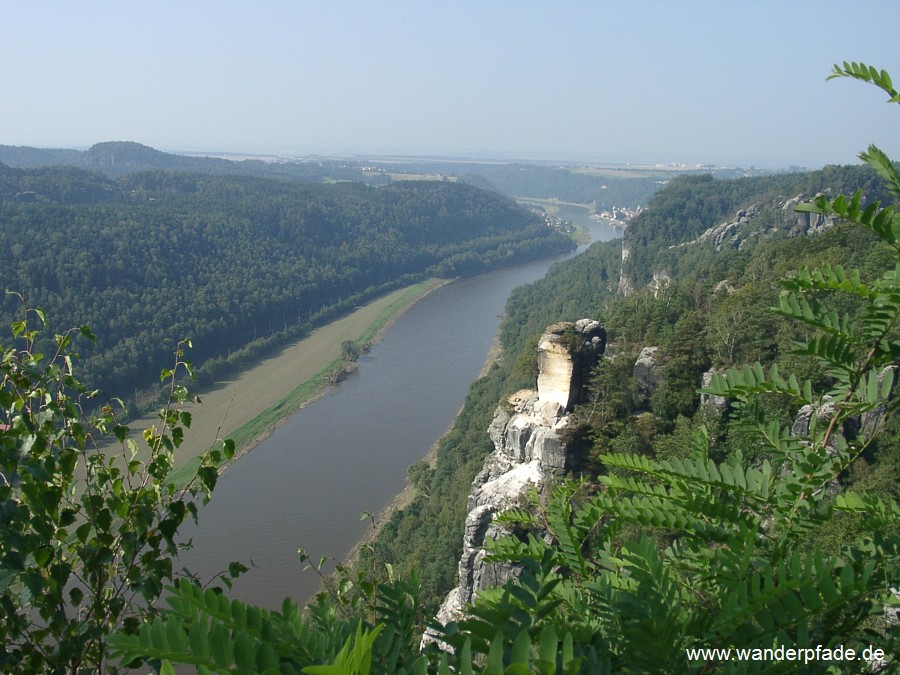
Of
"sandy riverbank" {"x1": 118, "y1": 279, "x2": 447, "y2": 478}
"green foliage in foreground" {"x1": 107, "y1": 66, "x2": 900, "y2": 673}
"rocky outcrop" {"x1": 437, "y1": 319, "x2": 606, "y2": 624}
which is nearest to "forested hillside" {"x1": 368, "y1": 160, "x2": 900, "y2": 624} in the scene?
"green foliage in foreground" {"x1": 107, "y1": 66, "x2": 900, "y2": 673}

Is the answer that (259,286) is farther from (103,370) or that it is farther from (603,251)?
(603,251)

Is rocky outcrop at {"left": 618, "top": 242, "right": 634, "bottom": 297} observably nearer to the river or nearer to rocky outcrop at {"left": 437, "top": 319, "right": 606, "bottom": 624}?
the river

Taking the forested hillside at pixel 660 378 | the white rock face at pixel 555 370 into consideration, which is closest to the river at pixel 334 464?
the forested hillside at pixel 660 378

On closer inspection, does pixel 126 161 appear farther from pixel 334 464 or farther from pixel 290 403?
pixel 334 464

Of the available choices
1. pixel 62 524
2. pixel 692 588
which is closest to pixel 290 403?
pixel 62 524

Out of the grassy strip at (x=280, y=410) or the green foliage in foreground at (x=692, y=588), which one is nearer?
the green foliage in foreground at (x=692, y=588)

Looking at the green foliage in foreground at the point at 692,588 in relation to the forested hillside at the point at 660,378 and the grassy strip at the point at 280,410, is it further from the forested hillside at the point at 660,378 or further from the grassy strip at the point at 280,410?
the grassy strip at the point at 280,410

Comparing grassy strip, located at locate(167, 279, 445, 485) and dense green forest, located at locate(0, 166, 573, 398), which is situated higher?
dense green forest, located at locate(0, 166, 573, 398)
